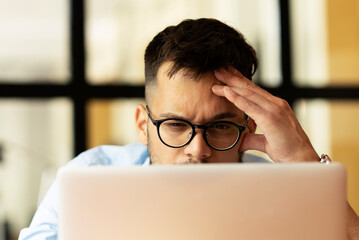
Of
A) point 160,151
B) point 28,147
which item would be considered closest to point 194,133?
point 160,151

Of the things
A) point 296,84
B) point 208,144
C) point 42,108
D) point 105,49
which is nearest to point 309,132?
point 296,84

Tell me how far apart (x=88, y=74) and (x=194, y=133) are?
2.40 meters

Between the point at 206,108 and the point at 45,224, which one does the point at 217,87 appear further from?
the point at 45,224

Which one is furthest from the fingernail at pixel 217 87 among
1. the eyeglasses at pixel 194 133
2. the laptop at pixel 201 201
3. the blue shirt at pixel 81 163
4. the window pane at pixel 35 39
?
the window pane at pixel 35 39

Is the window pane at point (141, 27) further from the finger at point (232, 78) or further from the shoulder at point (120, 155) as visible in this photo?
the finger at point (232, 78)

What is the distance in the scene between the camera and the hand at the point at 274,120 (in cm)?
134

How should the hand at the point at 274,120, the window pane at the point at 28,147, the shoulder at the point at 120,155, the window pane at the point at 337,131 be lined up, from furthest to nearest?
the window pane at the point at 337,131, the window pane at the point at 28,147, the shoulder at the point at 120,155, the hand at the point at 274,120

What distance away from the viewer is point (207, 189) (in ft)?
2.52

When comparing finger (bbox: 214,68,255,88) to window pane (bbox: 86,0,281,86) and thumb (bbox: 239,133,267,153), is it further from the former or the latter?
window pane (bbox: 86,0,281,86)

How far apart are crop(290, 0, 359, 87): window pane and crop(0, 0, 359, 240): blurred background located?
1 centimetres

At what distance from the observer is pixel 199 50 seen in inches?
61.1

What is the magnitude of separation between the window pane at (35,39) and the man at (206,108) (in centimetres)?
217

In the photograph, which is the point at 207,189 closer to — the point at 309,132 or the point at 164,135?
the point at 164,135

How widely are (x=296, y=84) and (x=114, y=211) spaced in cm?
354
